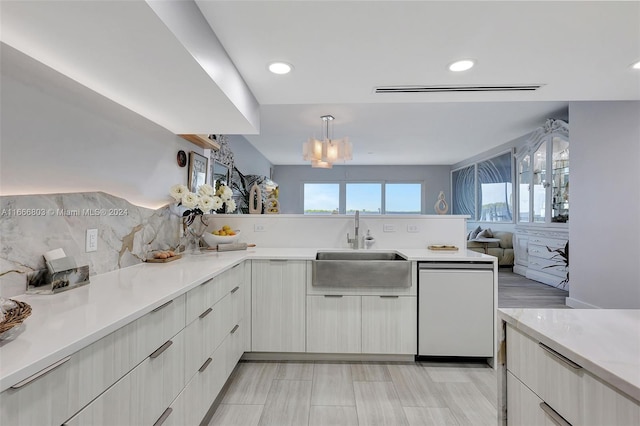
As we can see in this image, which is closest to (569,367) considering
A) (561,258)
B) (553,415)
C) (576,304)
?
(553,415)

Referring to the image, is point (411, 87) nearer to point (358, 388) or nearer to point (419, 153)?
point (358, 388)

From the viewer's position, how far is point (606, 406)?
654 mm

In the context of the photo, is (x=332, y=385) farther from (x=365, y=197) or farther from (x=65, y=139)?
(x=365, y=197)

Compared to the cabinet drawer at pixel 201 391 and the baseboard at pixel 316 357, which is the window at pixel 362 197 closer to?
the baseboard at pixel 316 357

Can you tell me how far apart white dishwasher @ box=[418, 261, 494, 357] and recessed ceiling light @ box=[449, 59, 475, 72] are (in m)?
1.41

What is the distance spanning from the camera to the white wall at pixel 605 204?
3000 millimetres

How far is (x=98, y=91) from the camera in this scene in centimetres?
155

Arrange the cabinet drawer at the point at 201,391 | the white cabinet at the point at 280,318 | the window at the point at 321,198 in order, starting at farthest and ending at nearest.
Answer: the window at the point at 321,198, the white cabinet at the point at 280,318, the cabinet drawer at the point at 201,391

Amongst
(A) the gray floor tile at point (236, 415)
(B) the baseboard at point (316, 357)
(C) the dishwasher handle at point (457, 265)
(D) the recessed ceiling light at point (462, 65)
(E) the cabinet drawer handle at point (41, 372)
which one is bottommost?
(A) the gray floor tile at point (236, 415)

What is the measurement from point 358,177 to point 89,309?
8539 mm

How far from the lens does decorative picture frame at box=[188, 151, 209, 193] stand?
260 cm

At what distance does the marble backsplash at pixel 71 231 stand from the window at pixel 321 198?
7.19 meters

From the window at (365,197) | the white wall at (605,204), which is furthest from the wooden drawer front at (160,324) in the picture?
the window at (365,197)

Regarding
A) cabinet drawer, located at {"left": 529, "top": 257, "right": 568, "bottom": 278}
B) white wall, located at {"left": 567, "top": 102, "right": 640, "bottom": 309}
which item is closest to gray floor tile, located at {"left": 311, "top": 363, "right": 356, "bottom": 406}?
white wall, located at {"left": 567, "top": 102, "right": 640, "bottom": 309}
